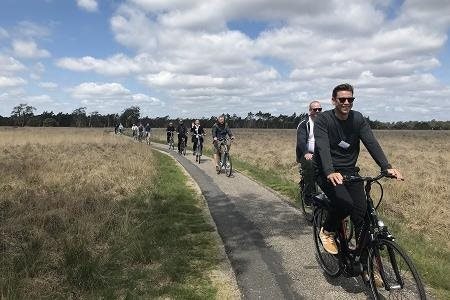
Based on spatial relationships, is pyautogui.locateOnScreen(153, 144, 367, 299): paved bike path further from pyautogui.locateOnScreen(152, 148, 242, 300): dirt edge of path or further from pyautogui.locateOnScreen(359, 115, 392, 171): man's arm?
pyautogui.locateOnScreen(359, 115, 392, 171): man's arm

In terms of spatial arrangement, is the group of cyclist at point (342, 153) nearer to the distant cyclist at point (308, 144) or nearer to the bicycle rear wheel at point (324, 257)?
the bicycle rear wheel at point (324, 257)

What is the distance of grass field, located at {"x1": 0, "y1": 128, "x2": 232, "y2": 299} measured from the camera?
552 centimetres

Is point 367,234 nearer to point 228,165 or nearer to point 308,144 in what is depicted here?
point 308,144

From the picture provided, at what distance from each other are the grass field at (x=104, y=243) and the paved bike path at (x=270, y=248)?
1.30 feet

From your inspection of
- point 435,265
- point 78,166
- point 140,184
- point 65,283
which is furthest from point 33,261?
point 78,166

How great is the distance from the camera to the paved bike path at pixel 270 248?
5.34 metres

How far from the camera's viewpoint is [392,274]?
4414 millimetres

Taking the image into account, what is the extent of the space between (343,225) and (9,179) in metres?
11.8

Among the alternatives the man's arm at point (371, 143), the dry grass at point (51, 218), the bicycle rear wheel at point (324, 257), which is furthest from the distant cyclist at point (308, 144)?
the dry grass at point (51, 218)

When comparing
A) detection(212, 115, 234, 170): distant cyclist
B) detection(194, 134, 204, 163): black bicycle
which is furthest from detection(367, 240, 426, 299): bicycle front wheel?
detection(194, 134, 204, 163): black bicycle

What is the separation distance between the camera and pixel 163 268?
608 cm

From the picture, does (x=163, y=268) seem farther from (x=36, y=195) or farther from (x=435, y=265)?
(x=36, y=195)

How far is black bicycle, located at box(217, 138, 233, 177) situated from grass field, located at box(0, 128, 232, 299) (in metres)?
2.89

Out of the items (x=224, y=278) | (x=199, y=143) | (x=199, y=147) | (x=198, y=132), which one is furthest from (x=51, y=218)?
(x=198, y=132)
